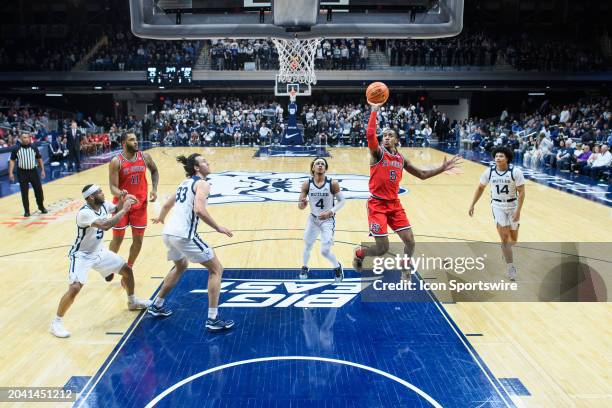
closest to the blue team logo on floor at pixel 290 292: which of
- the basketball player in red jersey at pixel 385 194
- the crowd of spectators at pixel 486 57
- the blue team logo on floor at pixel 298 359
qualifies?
the blue team logo on floor at pixel 298 359

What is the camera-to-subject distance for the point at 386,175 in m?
6.34

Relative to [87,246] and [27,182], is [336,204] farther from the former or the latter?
[27,182]

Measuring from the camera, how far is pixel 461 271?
738cm

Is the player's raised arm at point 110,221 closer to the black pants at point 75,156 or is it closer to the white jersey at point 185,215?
the white jersey at point 185,215

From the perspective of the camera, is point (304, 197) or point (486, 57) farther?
point (486, 57)

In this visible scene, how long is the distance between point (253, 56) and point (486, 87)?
14.0 meters

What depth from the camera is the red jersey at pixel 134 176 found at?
21.4 ft

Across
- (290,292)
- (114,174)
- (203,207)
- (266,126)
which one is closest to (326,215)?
(290,292)

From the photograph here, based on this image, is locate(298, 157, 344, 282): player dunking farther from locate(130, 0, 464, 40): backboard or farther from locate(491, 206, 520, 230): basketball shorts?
locate(491, 206, 520, 230): basketball shorts

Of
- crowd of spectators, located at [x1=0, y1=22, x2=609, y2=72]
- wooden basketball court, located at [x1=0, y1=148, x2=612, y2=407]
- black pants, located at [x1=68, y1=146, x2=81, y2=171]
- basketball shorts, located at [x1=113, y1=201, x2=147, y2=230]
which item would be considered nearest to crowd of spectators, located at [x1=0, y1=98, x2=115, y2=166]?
black pants, located at [x1=68, y1=146, x2=81, y2=171]

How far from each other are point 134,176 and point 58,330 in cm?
206

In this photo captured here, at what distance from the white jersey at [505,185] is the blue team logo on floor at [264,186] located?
6.00 meters

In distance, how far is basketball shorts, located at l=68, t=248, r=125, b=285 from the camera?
5.20 m

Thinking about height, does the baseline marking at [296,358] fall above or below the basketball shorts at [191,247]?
below
